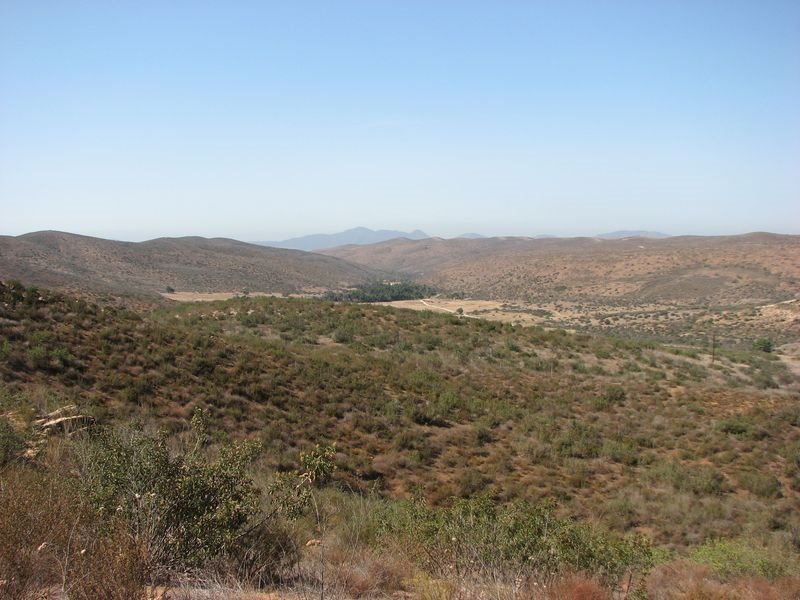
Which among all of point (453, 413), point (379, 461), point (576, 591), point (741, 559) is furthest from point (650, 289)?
point (576, 591)

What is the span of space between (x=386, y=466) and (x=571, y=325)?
42.7 m

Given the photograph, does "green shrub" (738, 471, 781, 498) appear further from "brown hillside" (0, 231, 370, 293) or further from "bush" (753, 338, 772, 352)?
"brown hillside" (0, 231, 370, 293)

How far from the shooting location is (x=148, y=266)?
76375 mm

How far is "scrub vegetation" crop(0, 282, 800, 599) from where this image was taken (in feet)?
13.4

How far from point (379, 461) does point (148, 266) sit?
3013 inches

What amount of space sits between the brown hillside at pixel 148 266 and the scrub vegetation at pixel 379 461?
34430 mm

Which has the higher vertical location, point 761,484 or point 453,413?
point 453,413

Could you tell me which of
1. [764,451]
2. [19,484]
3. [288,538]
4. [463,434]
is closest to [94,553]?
[19,484]

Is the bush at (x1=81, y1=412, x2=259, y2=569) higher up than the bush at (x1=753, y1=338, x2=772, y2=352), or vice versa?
the bush at (x1=81, y1=412, x2=259, y2=569)

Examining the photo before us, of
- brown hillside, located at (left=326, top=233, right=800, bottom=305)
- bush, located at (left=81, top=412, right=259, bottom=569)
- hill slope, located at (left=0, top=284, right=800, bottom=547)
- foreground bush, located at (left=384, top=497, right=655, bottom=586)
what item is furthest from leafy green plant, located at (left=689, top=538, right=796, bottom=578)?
brown hillside, located at (left=326, top=233, right=800, bottom=305)

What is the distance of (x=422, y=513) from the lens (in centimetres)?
643

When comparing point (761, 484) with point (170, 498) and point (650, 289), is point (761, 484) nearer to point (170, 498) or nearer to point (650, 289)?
point (170, 498)

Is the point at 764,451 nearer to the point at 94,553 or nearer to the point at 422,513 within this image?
the point at 422,513

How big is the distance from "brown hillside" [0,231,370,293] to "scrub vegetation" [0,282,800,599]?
34.4 metres
